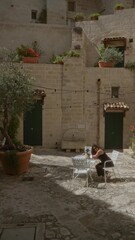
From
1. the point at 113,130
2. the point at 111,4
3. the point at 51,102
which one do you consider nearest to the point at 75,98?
the point at 51,102

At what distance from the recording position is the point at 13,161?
418 inches

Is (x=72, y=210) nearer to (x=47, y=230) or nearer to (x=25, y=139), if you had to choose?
(x=47, y=230)

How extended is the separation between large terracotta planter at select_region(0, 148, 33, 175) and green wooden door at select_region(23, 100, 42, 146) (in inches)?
242

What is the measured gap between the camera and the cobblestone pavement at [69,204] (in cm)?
620

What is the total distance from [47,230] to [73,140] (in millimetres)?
10934

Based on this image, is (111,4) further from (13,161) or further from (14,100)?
(13,161)

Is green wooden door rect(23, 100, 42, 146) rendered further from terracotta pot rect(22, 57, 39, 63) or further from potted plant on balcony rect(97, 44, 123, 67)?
potted plant on balcony rect(97, 44, 123, 67)

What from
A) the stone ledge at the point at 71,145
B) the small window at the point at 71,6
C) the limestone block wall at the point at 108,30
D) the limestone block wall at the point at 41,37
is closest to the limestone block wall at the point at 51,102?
the stone ledge at the point at 71,145

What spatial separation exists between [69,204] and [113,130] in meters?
10.5

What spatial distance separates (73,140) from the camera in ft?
56.0

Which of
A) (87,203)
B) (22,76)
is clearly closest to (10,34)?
(22,76)

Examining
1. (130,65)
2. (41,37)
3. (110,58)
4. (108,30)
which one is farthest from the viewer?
(108,30)

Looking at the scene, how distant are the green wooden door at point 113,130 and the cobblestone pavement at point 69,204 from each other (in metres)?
6.47

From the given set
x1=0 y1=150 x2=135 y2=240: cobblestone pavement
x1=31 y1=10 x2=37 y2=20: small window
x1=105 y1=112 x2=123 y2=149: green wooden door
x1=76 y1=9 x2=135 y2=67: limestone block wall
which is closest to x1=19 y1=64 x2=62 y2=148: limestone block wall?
x1=105 y1=112 x2=123 y2=149: green wooden door
